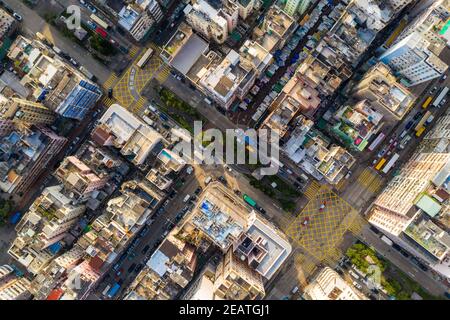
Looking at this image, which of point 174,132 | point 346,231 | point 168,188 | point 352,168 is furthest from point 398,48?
point 168,188

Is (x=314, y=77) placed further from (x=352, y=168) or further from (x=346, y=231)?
(x=346, y=231)

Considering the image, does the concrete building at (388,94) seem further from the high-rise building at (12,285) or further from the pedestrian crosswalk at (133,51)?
the high-rise building at (12,285)

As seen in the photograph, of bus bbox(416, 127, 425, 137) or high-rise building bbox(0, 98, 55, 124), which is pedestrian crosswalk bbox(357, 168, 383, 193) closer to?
bus bbox(416, 127, 425, 137)

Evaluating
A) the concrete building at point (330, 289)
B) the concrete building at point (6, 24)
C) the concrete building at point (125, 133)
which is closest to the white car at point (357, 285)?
the concrete building at point (330, 289)

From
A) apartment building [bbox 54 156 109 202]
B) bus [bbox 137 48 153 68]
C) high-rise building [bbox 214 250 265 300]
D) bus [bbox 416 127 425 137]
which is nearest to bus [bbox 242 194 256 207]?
high-rise building [bbox 214 250 265 300]

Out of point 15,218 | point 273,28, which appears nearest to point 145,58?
point 273,28

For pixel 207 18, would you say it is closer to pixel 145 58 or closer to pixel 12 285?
pixel 145 58
